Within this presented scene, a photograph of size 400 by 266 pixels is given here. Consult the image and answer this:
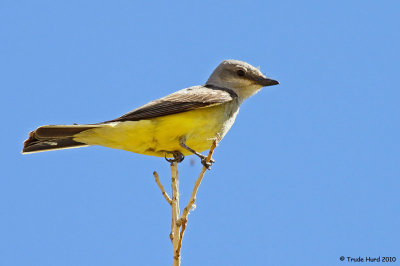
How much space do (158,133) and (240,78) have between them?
2.20 meters

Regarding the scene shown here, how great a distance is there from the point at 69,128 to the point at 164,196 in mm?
2283

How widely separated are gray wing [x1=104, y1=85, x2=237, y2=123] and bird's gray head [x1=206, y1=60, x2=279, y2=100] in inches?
24.1

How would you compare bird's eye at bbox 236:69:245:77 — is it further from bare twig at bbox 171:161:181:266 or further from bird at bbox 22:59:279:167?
bare twig at bbox 171:161:181:266

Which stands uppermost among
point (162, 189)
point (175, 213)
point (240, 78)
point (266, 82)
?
point (240, 78)

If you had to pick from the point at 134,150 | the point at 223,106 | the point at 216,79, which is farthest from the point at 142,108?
the point at 216,79

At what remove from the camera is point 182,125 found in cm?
738

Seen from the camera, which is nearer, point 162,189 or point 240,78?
point 162,189

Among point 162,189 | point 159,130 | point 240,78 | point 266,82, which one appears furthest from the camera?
point 240,78

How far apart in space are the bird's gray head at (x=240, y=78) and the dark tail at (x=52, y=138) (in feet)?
8.59

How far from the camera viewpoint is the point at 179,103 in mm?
7598

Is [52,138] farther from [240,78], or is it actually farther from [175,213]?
[240,78]

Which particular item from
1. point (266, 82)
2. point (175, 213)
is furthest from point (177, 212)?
point (266, 82)

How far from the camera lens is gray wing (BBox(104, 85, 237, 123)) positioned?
292 inches

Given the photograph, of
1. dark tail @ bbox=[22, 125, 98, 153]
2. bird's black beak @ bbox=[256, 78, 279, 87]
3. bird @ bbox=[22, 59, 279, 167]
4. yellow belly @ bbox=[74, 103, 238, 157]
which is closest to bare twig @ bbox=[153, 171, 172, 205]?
bird @ bbox=[22, 59, 279, 167]
